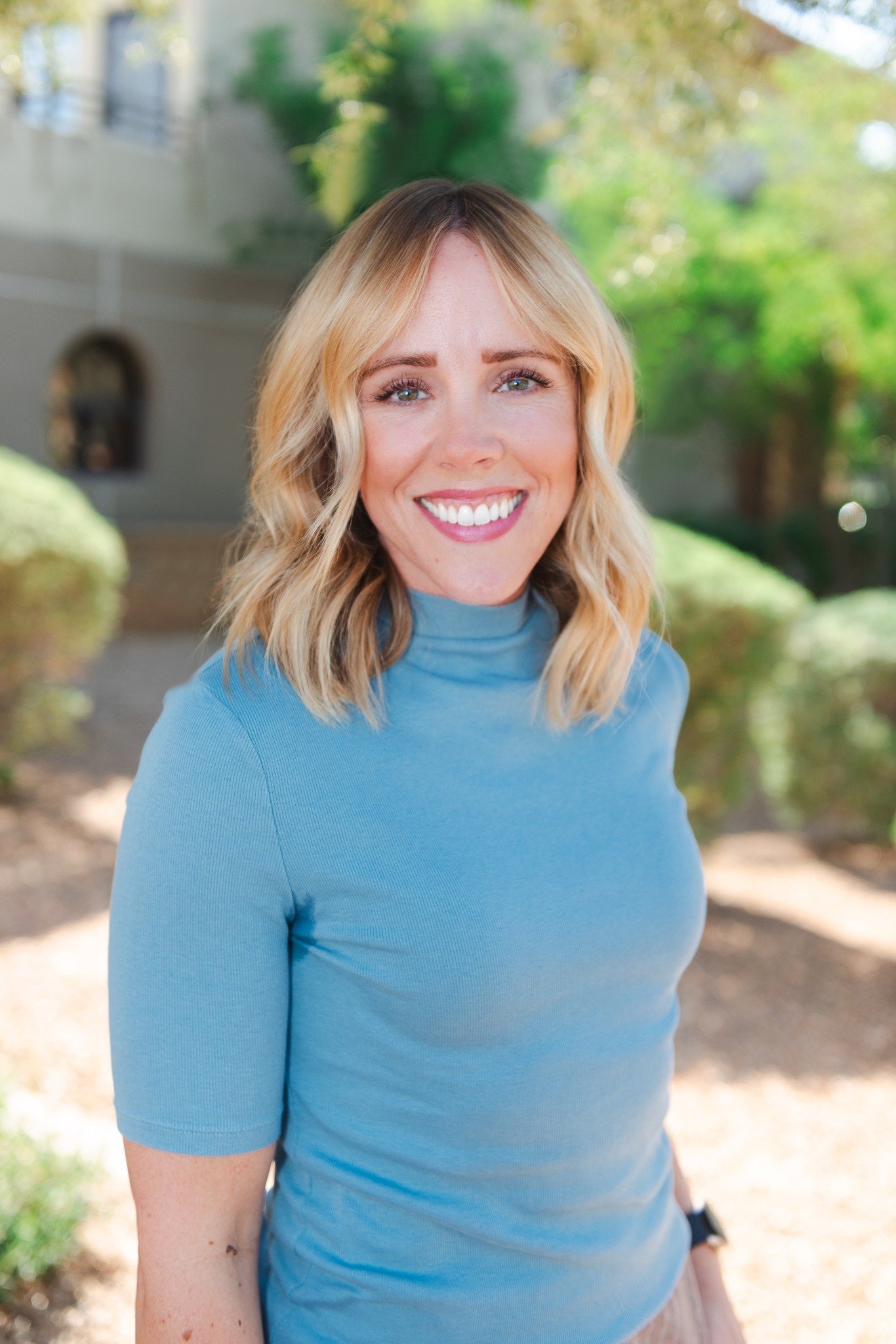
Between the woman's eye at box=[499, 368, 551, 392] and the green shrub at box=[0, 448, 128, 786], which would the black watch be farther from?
the green shrub at box=[0, 448, 128, 786]

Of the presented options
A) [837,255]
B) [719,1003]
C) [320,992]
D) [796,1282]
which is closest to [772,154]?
[837,255]

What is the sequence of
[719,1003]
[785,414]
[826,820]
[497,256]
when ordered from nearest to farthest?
[497,256]
[719,1003]
[826,820]
[785,414]

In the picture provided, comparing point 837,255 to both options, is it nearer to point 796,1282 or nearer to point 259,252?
point 259,252

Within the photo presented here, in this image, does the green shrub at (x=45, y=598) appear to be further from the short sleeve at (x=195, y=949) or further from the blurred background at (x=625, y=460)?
the short sleeve at (x=195, y=949)

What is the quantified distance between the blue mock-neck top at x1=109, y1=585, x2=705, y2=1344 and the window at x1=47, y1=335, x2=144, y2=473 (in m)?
13.4

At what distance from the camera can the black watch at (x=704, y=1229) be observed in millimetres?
1749

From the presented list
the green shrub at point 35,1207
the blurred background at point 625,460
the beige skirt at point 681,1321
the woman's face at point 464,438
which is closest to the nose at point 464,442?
the woman's face at point 464,438

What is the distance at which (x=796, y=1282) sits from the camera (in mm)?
3246

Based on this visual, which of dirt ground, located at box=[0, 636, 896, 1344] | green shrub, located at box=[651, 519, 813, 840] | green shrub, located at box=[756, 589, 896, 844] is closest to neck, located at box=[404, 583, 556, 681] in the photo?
dirt ground, located at box=[0, 636, 896, 1344]

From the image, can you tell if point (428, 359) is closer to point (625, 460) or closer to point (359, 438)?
point (359, 438)

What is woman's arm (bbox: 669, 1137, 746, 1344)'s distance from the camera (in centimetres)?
166

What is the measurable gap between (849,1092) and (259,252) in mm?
12629

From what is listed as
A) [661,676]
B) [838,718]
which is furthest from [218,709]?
[838,718]

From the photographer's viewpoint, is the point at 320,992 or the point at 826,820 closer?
the point at 320,992
